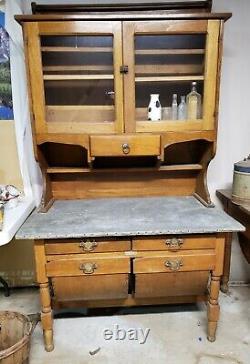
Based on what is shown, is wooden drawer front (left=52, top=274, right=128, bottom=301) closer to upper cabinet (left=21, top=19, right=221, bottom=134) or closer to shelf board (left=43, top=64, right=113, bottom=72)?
upper cabinet (left=21, top=19, right=221, bottom=134)

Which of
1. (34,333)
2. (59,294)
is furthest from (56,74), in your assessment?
(34,333)

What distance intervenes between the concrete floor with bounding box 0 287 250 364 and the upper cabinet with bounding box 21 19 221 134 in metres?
1.13

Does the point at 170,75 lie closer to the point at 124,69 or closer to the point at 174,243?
the point at 124,69

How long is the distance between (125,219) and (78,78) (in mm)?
790

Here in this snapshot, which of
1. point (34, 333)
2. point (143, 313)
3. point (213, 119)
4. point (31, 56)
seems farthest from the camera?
point (143, 313)

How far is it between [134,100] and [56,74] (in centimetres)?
43

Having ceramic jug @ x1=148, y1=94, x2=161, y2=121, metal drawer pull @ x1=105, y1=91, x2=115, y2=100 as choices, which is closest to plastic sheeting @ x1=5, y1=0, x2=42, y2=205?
metal drawer pull @ x1=105, y1=91, x2=115, y2=100

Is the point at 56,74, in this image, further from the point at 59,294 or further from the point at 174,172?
the point at 59,294

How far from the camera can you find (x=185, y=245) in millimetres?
1515

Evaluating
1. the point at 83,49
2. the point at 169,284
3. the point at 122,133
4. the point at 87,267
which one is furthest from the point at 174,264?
the point at 83,49

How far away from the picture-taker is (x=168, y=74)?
1635mm

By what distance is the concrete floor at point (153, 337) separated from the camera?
1558 millimetres

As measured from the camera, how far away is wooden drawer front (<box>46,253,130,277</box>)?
1484 millimetres

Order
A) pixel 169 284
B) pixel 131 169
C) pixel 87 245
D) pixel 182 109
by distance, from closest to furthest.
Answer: pixel 87 245, pixel 169 284, pixel 182 109, pixel 131 169
